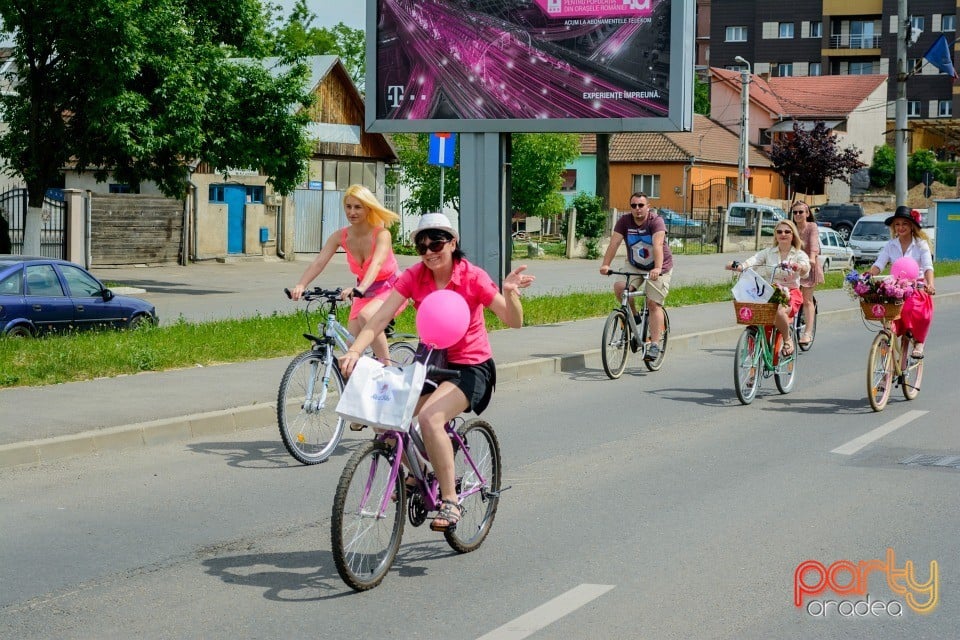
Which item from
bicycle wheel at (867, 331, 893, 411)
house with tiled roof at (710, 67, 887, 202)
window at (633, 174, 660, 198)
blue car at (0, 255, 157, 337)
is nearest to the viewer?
bicycle wheel at (867, 331, 893, 411)

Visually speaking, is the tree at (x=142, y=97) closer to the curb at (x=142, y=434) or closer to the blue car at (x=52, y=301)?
the blue car at (x=52, y=301)

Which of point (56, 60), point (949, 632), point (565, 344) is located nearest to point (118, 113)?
point (56, 60)

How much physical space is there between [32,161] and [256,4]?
5917 millimetres

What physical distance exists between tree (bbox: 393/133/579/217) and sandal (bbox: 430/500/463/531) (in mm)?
36494

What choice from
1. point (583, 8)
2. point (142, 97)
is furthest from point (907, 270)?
point (142, 97)

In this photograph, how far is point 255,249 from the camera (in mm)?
36031

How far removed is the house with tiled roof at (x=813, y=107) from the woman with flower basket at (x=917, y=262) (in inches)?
2606

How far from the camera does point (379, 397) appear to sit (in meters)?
5.49

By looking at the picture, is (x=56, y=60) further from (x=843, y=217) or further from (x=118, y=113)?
(x=843, y=217)

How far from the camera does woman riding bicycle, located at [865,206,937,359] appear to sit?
11453mm

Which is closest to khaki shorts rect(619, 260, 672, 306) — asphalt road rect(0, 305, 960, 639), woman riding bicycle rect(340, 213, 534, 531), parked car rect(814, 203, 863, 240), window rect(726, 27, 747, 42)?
asphalt road rect(0, 305, 960, 639)

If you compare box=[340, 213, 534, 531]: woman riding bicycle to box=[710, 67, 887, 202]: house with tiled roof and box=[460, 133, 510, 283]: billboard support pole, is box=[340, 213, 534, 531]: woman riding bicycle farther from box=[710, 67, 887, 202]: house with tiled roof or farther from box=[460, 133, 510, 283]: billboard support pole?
box=[710, 67, 887, 202]: house with tiled roof

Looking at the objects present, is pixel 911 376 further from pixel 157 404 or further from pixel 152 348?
pixel 152 348

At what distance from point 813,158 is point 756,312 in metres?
60.9
